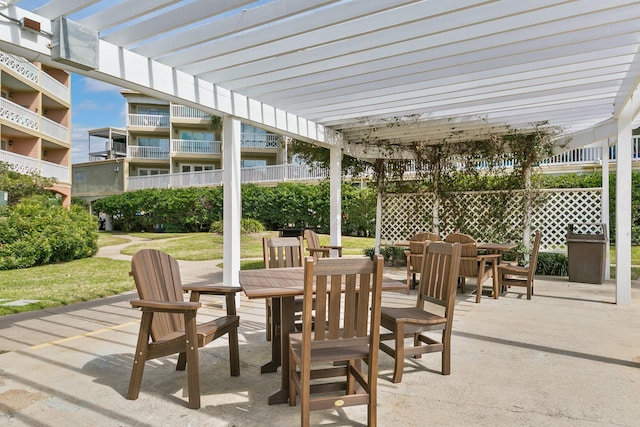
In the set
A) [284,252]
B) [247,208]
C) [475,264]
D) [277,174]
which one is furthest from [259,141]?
[284,252]

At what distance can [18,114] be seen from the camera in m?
16.0

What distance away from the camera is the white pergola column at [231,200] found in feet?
17.3

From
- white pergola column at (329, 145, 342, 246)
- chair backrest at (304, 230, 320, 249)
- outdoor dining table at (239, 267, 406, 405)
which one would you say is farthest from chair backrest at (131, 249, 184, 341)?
white pergola column at (329, 145, 342, 246)

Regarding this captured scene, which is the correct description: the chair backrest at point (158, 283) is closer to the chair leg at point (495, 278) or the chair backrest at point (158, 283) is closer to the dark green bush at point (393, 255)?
the chair leg at point (495, 278)

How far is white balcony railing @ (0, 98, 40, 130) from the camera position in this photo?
1526cm

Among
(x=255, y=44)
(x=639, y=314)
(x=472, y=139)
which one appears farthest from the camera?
(x=472, y=139)

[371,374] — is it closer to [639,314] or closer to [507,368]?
[507,368]

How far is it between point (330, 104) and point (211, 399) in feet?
14.2

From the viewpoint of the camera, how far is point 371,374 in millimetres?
2369

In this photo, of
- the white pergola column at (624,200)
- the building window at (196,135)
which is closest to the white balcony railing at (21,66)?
the building window at (196,135)

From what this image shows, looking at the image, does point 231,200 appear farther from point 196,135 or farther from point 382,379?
point 196,135

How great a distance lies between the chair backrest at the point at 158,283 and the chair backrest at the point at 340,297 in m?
1.21

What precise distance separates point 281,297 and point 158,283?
0.98 metres

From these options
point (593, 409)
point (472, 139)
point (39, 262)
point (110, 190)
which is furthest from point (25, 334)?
point (110, 190)
